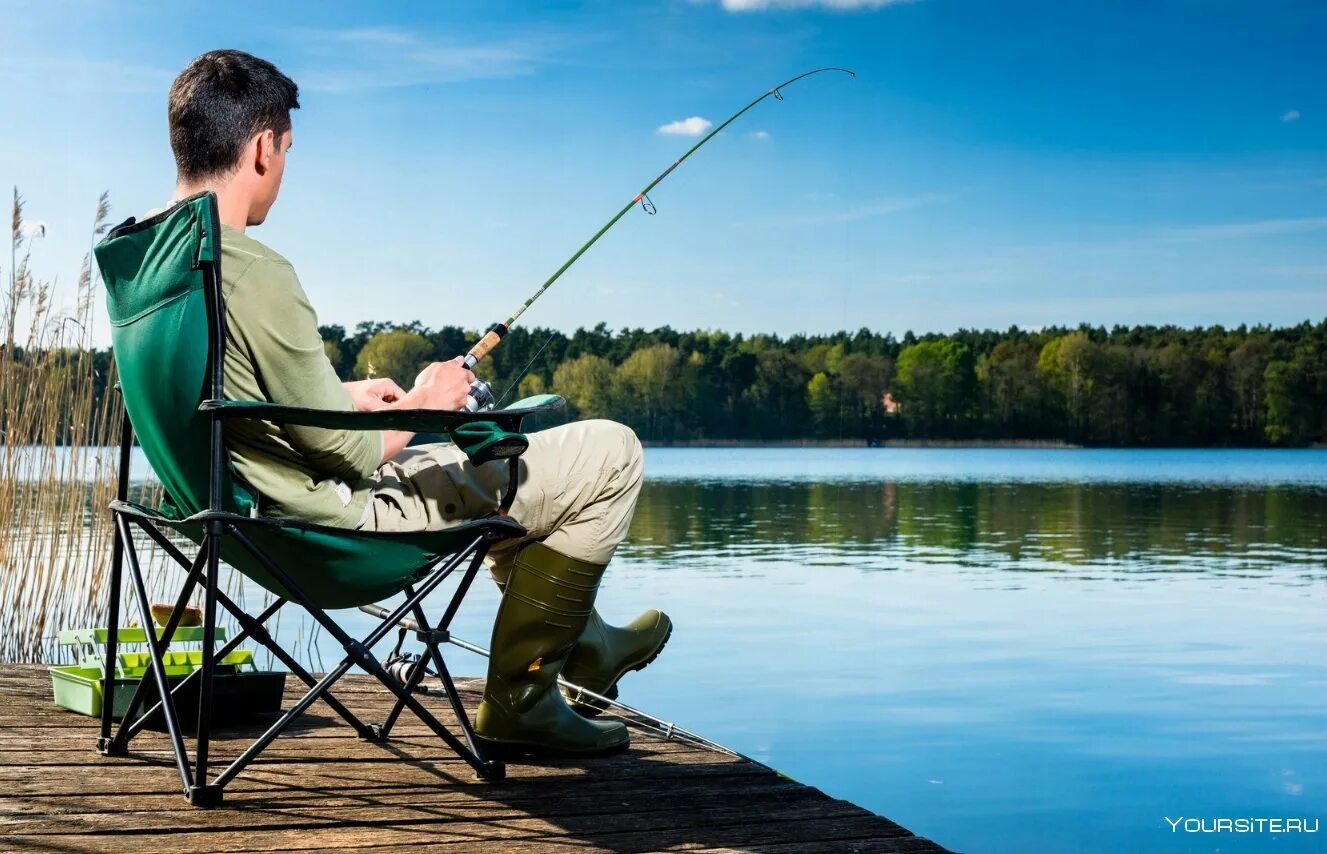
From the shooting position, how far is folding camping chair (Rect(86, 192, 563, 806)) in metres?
2.09

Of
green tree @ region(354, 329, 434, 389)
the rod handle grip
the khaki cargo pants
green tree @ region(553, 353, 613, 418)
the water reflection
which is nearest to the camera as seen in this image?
the khaki cargo pants

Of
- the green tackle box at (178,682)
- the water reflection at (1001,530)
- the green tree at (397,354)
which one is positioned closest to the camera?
the green tackle box at (178,682)

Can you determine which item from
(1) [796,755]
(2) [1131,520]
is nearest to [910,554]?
(2) [1131,520]

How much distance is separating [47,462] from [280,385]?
418 cm

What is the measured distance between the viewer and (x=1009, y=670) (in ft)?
24.6

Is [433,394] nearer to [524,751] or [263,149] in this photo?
[263,149]

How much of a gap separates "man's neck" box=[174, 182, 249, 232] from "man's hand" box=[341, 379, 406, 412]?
41 cm

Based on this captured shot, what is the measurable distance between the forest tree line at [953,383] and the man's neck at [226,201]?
2347 inches

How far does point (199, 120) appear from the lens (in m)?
2.21

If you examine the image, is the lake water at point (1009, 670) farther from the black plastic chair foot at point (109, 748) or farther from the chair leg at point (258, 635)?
the black plastic chair foot at point (109, 748)

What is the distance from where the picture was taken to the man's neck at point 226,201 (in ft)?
7.36

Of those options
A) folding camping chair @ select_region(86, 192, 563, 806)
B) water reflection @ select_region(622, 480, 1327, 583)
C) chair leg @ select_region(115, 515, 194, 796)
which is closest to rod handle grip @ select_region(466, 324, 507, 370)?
folding camping chair @ select_region(86, 192, 563, 806)

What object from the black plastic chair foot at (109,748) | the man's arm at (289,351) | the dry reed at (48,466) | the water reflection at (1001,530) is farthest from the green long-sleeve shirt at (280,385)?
the water reflection at (1001,530)

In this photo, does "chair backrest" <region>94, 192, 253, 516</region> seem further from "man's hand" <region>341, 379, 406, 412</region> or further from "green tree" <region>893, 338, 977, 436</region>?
"green tree" <region>893, 338, 977, 436</region>
